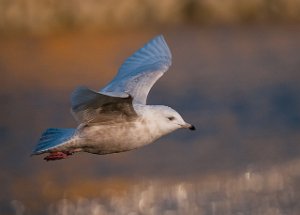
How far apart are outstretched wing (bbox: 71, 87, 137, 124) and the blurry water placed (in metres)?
3.68

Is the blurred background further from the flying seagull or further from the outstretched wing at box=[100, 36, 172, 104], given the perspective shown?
the flying seagull

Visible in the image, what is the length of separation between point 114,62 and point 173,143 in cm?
302

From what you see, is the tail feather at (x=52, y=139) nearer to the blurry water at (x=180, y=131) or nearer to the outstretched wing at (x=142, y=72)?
the outstretched wing at (x=142, y=72)

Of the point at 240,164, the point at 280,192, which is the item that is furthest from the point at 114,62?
the point at 280,192

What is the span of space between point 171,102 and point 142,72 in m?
6.64

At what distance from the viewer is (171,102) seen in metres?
16.4

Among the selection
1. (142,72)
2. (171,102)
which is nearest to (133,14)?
(171,102)

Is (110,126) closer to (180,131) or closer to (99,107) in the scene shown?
(99,107)

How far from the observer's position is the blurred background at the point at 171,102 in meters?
12.8

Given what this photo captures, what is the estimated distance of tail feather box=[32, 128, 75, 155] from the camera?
28.9ft

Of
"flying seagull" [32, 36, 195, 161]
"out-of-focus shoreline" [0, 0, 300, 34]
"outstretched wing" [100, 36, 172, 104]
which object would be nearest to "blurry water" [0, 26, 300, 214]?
"out-of-focus shoreline" [0, 0, 300, 34]

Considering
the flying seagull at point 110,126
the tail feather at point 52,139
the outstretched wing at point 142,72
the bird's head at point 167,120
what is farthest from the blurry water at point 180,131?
the bird's head at point 167,120

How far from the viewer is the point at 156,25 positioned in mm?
19000

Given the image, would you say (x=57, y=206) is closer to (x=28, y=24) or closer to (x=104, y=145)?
(x=104, y=145)
